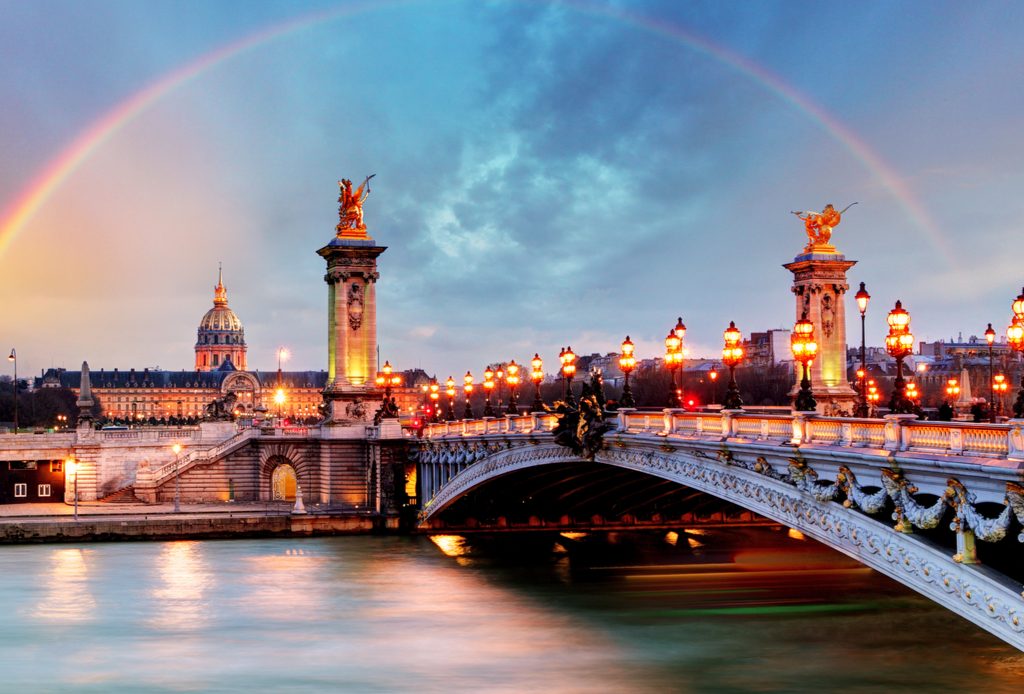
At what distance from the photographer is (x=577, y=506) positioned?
60.2 meters

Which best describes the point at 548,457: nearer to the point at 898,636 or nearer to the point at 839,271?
the point at 898,636

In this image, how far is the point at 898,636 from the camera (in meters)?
37.2

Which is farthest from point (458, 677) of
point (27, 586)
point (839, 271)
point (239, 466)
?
point (239, 466)

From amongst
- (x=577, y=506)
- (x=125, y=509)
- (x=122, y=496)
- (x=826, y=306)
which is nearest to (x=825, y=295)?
(x=826, y=306)

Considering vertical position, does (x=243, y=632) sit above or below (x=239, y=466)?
below

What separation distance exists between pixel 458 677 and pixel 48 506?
1759 inches

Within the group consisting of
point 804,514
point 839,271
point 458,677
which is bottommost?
point 458,677

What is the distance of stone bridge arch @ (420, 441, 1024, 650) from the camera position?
816 inches

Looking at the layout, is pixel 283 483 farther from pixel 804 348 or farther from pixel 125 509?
pixel 804 348

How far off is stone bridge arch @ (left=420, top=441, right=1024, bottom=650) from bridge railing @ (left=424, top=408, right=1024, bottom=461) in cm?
62

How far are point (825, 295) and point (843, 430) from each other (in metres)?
37.1

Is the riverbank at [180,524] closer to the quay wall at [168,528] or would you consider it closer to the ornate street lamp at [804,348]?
the quay wall at [168,528]

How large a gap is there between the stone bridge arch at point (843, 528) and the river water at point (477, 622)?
478 centimetres

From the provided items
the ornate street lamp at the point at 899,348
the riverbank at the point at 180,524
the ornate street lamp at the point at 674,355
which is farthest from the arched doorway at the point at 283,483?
the ornate street lamp at the point at 899,348
